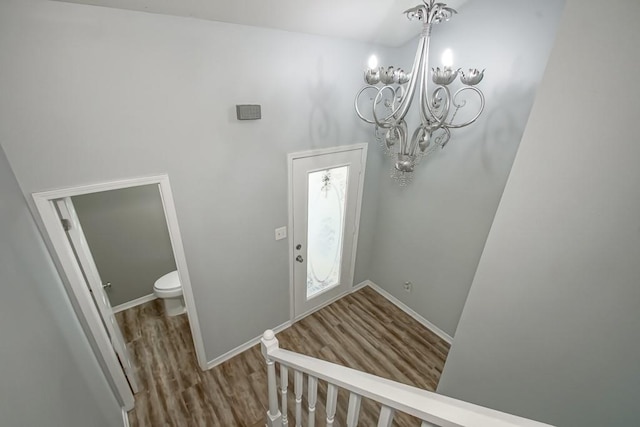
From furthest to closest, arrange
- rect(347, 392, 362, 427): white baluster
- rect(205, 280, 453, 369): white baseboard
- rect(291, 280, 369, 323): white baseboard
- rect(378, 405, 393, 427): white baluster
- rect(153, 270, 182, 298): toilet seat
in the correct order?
rect(291, 280, 369, 323): white baseboard < rect(153, 270, 182, 298): toilet seat < rect(205, 280, 453, 369): white baseboard < rect(347, 392, 362, 427): white baluster < rect(378, 405, 393, 427): white baluster

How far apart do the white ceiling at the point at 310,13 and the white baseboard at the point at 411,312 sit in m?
2.75

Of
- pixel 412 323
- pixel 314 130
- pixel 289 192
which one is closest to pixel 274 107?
pixel 314 130

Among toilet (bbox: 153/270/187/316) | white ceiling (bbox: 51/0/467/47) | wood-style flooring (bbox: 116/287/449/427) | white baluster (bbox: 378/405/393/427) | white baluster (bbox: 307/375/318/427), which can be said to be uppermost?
white ceiling (bbox: 51/0/467/47)

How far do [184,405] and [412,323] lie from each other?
2.34 m

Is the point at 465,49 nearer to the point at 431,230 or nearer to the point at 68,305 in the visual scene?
the point at 431,230

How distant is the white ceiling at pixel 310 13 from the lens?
1392 mm

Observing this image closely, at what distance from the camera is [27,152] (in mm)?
1311

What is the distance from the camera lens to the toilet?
287 cm

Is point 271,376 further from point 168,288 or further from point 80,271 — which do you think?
point 168,288

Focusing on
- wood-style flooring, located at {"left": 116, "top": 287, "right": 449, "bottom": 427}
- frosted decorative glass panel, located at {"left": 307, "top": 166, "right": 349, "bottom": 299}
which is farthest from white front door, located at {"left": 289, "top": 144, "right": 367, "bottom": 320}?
wood-style flooring, located at {"left": 116, "top": 287, "right": 449, "bottom": 427}

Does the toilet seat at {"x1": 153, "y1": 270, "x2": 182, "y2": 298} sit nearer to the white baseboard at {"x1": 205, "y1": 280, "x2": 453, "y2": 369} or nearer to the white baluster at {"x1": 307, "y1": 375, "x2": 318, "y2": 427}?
the white baseboard at {"x1": 205, "y1": 280, "x2": 453, "y2": 369}

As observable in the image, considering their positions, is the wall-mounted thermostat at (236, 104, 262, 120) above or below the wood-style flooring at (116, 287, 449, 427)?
above

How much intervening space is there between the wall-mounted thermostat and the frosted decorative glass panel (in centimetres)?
75

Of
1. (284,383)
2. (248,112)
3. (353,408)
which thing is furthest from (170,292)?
(353,408)
